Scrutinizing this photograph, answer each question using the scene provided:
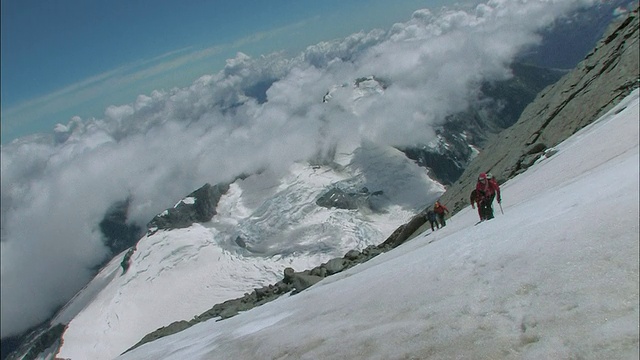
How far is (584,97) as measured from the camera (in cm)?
3841

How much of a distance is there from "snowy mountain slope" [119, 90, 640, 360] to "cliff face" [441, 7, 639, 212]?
1264cm

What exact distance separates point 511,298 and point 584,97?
34309 millimetres

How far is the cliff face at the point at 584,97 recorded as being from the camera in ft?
105

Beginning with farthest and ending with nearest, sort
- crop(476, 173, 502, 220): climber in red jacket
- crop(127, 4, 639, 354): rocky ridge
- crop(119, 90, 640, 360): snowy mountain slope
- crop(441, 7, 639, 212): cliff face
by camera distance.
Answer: crop(441, 7, 639, 212): cliff face, crop(127, 4, 639, 354): rocky ridge, crop(476, 173, 502, 220): climber in red jacket, crop(119, 90, 640, 360): snowy mountain slope

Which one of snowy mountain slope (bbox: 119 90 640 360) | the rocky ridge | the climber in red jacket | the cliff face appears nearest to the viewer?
snowy mountain slope (bbox: 119 90 640 360)

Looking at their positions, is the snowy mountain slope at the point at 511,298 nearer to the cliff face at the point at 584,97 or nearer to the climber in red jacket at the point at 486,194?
the climber in red jacket at the point at 486,194

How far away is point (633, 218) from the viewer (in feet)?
30.3

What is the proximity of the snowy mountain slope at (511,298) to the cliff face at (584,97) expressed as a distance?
41.5 ft

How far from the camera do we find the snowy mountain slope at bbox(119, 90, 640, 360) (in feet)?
26.9

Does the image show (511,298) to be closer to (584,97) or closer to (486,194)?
(486,194)

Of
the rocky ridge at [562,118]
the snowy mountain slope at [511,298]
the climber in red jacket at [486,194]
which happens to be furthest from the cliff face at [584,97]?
the snowy mountain slope at [511,298]

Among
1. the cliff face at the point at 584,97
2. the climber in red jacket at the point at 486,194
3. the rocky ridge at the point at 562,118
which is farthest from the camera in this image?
the cliff face at the point at 584,97

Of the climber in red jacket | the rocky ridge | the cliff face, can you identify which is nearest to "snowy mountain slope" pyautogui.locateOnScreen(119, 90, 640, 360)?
the climber in red jacket

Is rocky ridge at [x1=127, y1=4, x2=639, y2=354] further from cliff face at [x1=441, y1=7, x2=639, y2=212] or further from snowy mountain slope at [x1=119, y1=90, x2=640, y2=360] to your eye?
snowy mountain slope at [x1=119, y1=90, x2=640, y2=360]
